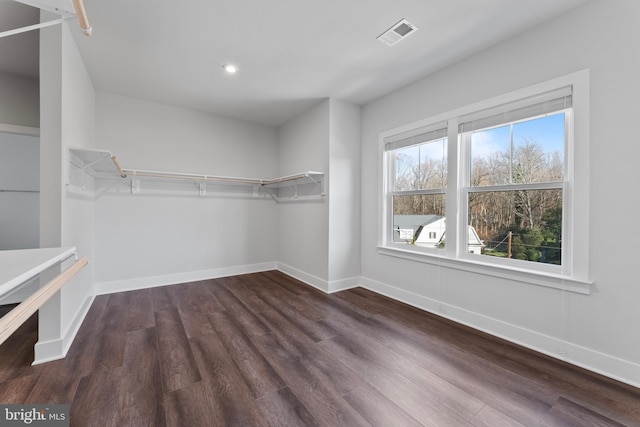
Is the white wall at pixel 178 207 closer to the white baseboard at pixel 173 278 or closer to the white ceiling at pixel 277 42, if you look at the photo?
the white baseboard at pixel 173 278

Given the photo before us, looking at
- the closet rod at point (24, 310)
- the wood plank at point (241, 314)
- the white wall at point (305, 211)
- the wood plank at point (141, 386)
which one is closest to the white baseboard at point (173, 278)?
the white wall at point (305, 211)

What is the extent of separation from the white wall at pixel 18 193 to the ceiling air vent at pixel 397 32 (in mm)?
4136

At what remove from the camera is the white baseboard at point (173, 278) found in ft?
11.1

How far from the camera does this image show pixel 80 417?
1399 millimetres

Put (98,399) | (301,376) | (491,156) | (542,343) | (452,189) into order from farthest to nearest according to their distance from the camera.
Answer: (452,189) → (491,156) → (542,343) → (301,376) → (98,399)

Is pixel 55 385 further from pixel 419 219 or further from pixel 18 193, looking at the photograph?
pixel 419 219

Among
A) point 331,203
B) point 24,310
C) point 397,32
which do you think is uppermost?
point 397,32

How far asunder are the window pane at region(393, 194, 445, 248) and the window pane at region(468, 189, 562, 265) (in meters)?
0.34

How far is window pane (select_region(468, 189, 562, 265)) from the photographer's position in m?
2.12

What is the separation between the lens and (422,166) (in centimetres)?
311

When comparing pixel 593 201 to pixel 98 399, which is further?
pixel 593 201

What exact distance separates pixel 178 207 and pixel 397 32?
11.4 ft

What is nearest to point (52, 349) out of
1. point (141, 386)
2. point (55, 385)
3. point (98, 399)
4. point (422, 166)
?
point (55, 385)

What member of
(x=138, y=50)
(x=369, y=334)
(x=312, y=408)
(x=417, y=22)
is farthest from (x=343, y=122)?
(x=312, y=408)
